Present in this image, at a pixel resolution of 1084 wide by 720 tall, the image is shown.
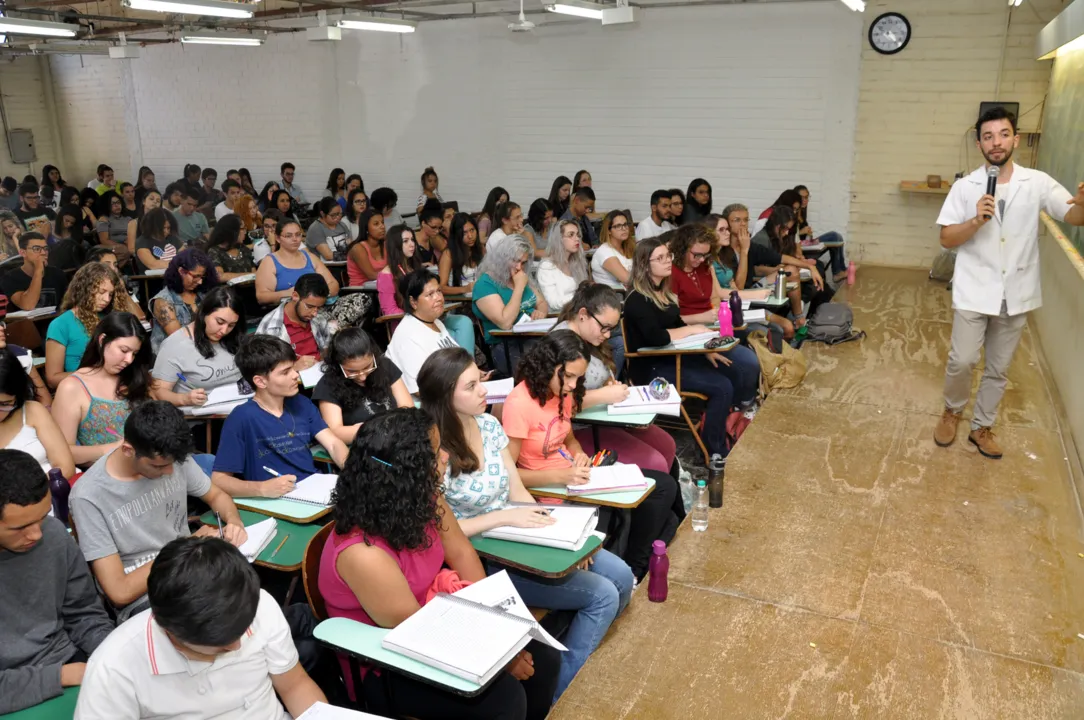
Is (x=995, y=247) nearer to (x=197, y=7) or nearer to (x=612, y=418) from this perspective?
(x=612, y=418)

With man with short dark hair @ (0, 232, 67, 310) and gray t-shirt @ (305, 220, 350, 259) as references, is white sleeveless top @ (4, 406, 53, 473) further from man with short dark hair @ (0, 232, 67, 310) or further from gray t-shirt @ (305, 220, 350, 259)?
gray t-shirt @ (305, 220, 350, 259)

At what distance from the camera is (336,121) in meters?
11.5

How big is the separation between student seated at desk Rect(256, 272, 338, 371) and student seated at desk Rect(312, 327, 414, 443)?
4.12 feet

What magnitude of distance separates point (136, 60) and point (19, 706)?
13594mm

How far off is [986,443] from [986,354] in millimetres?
446

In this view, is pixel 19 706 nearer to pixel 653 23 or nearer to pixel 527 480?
pixel 527 480

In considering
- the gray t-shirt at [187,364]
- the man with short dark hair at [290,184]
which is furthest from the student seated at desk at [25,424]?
the man with short dark hair at [290,184]

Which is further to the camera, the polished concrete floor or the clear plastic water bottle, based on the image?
the clear plastic water bottle

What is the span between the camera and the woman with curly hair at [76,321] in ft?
13.1

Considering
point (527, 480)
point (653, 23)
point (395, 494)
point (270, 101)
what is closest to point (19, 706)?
point (395, 494)

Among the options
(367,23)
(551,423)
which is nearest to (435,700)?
(551,423)

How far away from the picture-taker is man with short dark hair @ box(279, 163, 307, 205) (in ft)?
37.6

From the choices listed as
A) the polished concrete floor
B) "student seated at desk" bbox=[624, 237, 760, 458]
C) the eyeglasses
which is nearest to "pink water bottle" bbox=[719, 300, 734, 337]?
"student seated at desk" bbox=[624, 237, 760, 458]

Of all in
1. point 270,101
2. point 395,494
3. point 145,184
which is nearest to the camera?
point 395,494
